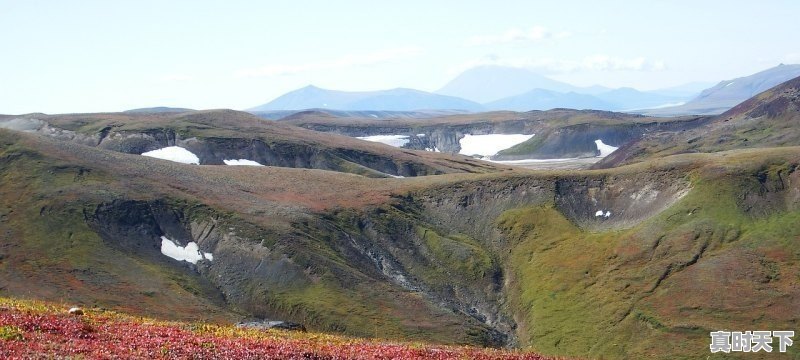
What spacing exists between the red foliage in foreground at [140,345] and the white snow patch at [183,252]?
199 ft

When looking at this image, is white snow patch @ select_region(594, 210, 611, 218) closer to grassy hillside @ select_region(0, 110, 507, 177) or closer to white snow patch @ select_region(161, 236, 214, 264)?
white snow patch @ select_region(161, 236, 214, 264)

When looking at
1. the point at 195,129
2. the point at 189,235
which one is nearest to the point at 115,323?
the point at 189,235

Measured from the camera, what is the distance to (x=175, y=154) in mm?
160125

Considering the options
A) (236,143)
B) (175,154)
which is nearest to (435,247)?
(236,143)

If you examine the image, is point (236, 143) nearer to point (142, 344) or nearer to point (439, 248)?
point (439, 248)

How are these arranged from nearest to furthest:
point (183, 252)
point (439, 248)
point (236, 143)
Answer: point (183, 252)
point (439, 248)
point (236, 143)

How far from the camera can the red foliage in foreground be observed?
63.2ft

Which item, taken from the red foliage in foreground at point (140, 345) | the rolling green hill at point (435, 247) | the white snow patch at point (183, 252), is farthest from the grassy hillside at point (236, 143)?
the red foliage in foreground at point (140, 345)

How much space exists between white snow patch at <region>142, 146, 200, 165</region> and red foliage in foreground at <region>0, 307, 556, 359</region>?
447 ft

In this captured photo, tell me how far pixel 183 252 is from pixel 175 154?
79.3 meters

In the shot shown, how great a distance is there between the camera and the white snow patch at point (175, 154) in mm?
157250

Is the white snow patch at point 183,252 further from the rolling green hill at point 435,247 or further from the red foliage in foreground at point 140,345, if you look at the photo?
the red foliage in foreground at point 140,345

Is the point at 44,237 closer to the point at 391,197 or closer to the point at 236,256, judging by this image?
the point at 236,256

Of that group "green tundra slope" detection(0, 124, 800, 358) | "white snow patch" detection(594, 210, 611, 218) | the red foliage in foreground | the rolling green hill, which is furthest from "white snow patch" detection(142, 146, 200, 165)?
the red foliage in foreground
